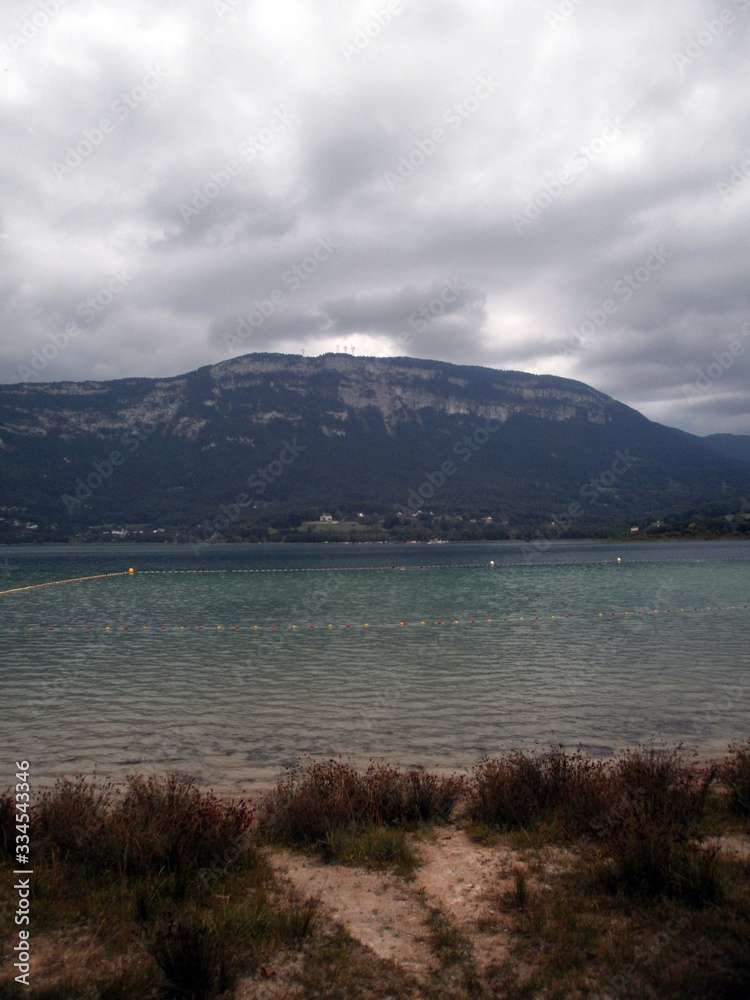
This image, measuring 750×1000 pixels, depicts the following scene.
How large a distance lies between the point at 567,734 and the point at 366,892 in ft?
29.3

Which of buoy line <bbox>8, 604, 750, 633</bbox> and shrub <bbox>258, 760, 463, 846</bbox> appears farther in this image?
buoy line <bbox>8, 604, 750, 633</bbox>

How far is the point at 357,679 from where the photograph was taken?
2166cm

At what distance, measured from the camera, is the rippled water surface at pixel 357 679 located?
47.3ft

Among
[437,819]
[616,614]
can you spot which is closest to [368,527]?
[616,614]

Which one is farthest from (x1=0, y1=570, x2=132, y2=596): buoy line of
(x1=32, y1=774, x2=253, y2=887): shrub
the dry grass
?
the dry grass

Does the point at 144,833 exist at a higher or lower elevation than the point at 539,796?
higher

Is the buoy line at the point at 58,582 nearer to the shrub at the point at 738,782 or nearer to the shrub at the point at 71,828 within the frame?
the shrub at the point at 71,828

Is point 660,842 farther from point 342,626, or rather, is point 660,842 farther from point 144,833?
point 342,626

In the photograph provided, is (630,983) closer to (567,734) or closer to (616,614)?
(567,734)

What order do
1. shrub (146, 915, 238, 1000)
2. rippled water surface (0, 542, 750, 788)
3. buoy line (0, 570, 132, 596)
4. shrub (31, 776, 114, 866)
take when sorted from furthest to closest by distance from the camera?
buoy line (0, 570, 132, 596)
rippled water surface (0, 542, 750, 788)
shrub (31, 776, 114, 866)
shrub (146, 915, 238, 1000)

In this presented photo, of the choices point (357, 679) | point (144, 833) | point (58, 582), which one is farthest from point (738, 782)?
point (58, 582)

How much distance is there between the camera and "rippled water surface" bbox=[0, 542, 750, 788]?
14.4 meters

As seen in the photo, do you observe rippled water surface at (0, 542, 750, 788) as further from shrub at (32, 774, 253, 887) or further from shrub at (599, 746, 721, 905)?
shrub at (599, 746, 721, 905)

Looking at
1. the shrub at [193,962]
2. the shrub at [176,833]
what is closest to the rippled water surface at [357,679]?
the shrub at [176,833]
